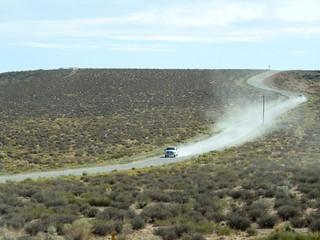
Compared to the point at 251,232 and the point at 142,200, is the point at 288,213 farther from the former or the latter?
the point at 142,200

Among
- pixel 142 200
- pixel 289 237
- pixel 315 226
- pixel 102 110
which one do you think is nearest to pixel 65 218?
pixel 142 200

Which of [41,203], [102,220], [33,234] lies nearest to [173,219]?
[102,220]

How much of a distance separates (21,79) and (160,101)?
61.4m

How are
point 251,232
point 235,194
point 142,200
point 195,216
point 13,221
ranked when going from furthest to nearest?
point 235,194 < point 142,200 < point 195,216 < point 13,221 < point 251,232

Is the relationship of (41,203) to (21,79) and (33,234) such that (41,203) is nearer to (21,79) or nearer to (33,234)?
(33,234)

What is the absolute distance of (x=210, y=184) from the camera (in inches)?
867

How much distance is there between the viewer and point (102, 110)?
82.6 m

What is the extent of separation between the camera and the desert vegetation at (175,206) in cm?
1358

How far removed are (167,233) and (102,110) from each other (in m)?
70.7

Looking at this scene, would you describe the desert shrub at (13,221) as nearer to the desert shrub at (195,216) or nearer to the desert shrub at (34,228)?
the desert shrub at (34,228)

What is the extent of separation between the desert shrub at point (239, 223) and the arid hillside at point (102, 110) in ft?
92.5

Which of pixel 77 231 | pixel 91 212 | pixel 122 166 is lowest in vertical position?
pixel 122 166

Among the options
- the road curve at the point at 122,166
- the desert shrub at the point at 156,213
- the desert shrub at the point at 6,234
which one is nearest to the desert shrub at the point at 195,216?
the desert shrub at the point at 156,213

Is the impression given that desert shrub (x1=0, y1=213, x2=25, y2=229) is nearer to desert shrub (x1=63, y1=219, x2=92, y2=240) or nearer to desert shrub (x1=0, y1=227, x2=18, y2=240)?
desert shrub (x1=0, y1=227, x2=18, y2=240)
